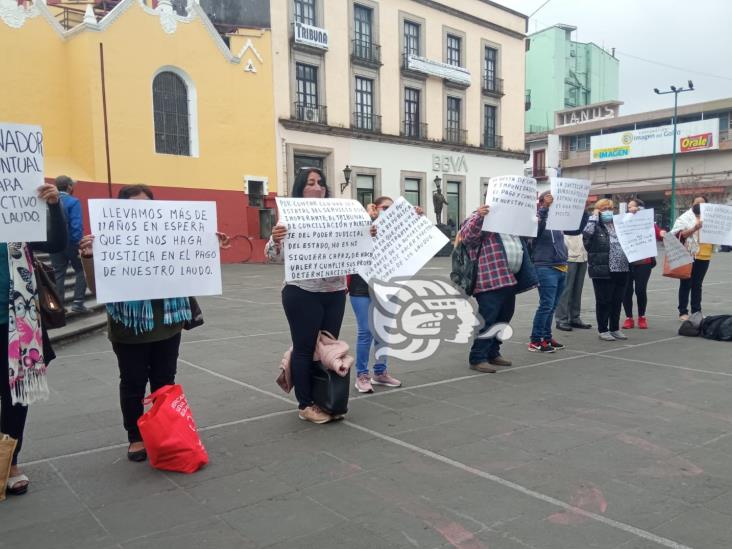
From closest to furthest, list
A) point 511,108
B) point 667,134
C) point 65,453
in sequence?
point 65,453 → point 511,108 → point 667,134

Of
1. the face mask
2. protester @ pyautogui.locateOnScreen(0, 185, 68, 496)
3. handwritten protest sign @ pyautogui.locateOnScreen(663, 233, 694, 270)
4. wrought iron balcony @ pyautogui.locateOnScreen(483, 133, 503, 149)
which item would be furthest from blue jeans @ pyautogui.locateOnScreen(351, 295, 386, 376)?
wrought iron balcony @ pyautogui.locateOnScreen(483, 133, 503, 149)

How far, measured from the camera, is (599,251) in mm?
7523

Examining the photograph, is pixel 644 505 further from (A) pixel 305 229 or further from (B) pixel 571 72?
(B) pixel 571 72

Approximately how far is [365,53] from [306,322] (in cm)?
2650

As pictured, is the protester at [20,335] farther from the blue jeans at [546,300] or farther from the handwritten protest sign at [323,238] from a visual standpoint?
the blue jeans at [546,300]

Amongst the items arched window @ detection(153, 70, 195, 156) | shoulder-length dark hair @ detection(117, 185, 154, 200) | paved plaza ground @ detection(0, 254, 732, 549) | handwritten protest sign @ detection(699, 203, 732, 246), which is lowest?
paved plaza ground @ detection(0, 254, 732, 549)

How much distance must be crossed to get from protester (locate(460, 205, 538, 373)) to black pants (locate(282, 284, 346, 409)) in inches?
75.8

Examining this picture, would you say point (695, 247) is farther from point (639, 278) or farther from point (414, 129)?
point (414, 129)

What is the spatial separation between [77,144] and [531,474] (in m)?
19.8

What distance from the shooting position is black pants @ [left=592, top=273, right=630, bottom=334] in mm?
7594

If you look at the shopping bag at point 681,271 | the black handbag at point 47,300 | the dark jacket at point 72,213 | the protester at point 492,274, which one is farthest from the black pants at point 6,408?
the shopping bag at point 681,271

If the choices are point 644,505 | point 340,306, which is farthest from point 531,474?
point 340,306

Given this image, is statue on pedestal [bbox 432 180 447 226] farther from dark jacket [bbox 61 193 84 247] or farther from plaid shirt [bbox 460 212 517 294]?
plaid shirt [bbox 460 212 517 294]

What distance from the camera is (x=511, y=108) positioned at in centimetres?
3606
